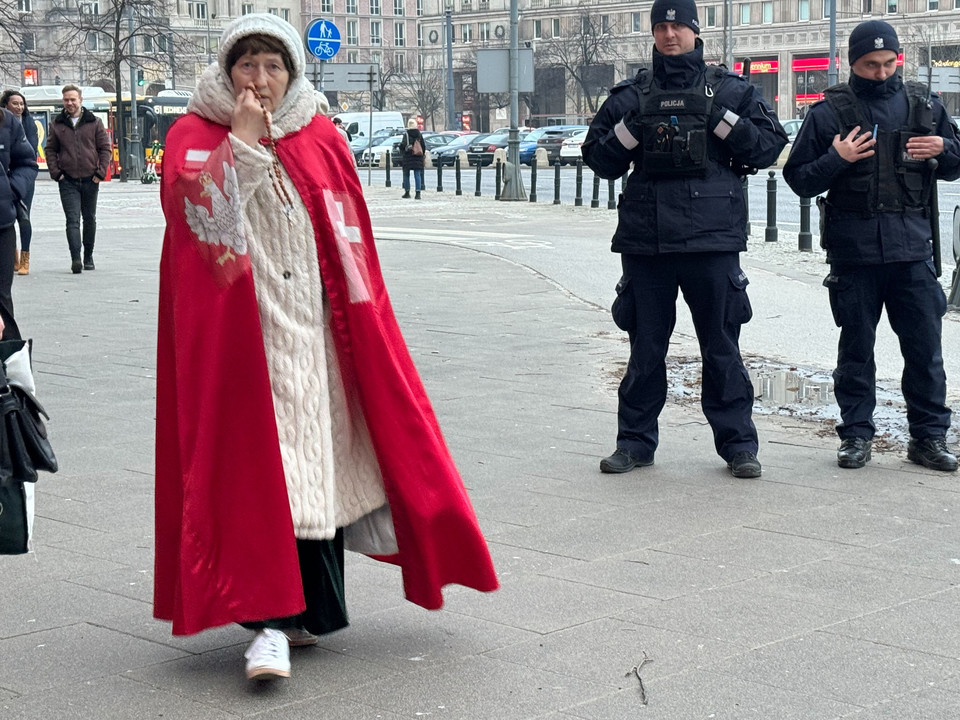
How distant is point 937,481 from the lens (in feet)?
20.3

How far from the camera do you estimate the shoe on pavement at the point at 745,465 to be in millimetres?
6262

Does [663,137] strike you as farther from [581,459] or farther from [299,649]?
[299,649]

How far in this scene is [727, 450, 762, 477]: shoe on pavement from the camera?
626 cm

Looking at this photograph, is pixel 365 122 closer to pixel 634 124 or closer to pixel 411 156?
pixel 411 156

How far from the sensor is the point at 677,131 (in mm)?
6125

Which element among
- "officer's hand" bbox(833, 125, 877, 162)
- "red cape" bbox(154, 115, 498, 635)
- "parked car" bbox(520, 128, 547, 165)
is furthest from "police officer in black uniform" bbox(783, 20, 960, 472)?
"parked car" bbox(520, 128, 547, 165)

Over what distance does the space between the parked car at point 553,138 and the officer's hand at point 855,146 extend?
46.2m

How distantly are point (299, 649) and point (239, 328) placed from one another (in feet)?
3.09

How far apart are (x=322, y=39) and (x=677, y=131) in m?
11.2

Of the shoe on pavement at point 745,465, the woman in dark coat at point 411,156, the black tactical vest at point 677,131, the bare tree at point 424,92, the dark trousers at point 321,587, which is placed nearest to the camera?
the dark trousers at point 321,587

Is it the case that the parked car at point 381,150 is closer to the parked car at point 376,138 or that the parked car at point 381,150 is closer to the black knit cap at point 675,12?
the parked car at point 376,138


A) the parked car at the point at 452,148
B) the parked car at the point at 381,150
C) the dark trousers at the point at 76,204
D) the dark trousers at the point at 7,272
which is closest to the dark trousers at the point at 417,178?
the dark trousers at the point at 76,204

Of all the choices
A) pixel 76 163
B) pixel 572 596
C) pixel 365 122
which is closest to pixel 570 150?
pixel 365 122

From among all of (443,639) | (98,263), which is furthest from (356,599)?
(98,263)
